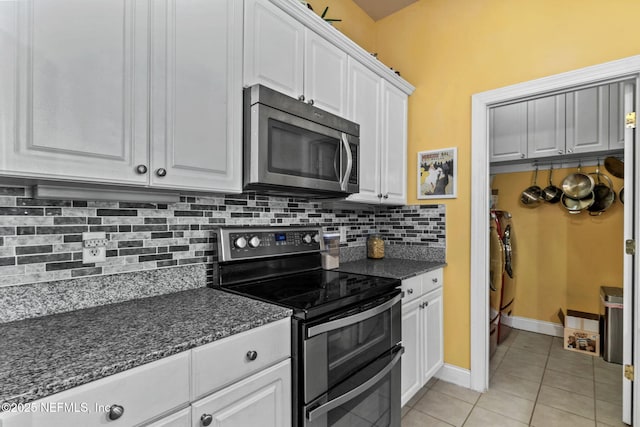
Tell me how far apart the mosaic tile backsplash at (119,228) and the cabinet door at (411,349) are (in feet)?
2.92

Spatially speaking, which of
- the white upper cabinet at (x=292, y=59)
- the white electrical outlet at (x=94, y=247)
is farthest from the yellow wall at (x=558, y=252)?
the white electrical outlet at (x=94, y=247)

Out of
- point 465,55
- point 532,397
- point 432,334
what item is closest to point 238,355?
point 432,334

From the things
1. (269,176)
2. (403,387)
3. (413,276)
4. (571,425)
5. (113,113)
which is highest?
(113,113)


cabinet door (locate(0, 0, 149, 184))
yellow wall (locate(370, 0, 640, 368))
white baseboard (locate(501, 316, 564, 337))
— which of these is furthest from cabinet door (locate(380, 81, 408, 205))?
white baseboard (locate(501, 316, 564, 337))

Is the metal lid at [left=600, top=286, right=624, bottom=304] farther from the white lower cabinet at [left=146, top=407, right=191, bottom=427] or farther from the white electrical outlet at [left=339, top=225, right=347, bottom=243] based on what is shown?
the white lower cabinet at [left=146, top=407, right=191, bottom=427]

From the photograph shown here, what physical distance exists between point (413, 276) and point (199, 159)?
55.7 inches

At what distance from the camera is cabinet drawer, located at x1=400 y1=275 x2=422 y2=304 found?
74.9 inches

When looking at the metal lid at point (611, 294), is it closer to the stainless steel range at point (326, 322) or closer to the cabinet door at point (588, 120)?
the cabinet door at point (588, 120)

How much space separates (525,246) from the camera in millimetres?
3475

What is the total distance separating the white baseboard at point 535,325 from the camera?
3.28m

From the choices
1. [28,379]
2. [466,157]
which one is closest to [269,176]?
[28,379]

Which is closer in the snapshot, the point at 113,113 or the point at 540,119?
the point at 113,113

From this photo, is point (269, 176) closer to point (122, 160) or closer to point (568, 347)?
point (122, 160)

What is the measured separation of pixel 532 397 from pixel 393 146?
1978mm
